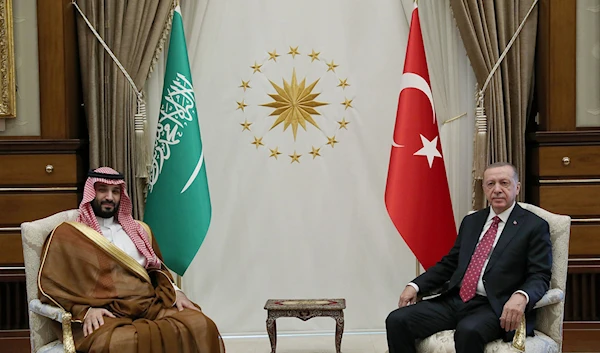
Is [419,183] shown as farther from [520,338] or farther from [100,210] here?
[100,210]

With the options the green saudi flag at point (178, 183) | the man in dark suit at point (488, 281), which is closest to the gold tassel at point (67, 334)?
the green saudi flag at point (178, 183)

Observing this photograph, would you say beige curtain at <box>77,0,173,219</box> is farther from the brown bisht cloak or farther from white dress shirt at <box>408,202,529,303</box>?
white dress shirt at <box>408,202,529,303</box>

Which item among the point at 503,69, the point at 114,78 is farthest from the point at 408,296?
the point at 114,78

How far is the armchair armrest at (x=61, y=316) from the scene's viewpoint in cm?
329

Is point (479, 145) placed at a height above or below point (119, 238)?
above

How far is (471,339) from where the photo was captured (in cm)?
322

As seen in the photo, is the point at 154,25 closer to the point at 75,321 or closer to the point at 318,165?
the point at 318,165

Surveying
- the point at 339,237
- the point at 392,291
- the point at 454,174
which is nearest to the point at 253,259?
the point at 339,237

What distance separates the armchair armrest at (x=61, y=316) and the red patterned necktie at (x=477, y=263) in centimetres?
183

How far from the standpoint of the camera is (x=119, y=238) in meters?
3.87

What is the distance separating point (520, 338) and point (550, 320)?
1.01 ft

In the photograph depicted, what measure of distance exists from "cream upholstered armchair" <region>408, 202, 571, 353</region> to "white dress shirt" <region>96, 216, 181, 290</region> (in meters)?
1.36

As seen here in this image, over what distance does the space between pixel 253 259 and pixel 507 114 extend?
78.7 inches

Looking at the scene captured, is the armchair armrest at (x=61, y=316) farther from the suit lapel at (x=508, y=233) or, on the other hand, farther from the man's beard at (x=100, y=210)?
the suit lapel at (x=508, y=233)
